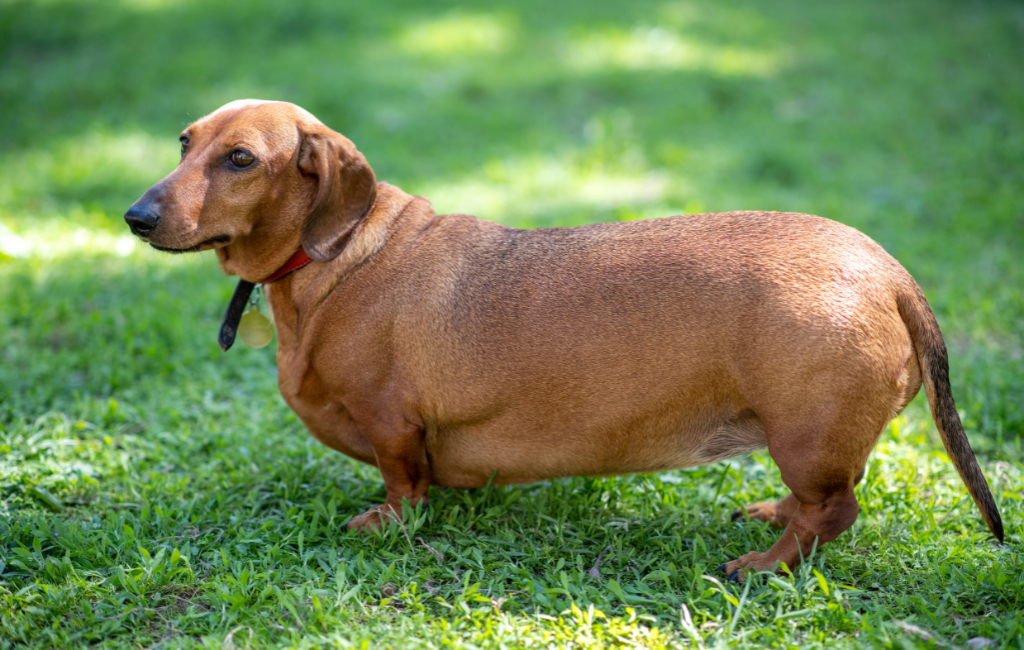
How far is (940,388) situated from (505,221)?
353cm

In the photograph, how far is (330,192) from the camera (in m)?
2.87

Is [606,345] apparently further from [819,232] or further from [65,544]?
[65,544]

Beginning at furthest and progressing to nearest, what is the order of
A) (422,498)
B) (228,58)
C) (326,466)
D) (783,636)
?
(228,58) → (326,466) → (422,498) → (783,636)

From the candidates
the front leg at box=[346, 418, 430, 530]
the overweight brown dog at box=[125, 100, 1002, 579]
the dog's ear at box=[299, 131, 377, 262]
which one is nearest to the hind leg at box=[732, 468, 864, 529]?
the overweight brown dog at box=[125, 100, 1002, 579]

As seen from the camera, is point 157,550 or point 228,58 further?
point 228,58

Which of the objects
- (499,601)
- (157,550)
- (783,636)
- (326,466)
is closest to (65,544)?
(157,550)

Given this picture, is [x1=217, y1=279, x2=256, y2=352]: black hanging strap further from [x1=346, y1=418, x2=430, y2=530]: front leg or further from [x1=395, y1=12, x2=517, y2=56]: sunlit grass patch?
[x1=395, y1=12, x2=517, y2=56]: sunlit grass patch

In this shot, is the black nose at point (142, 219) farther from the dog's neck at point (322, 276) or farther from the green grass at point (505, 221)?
the green grass at point (505, 221)

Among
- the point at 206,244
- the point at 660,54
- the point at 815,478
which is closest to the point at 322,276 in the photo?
the point at 206,244

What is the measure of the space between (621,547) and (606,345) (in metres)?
0.82

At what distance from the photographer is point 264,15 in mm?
9555

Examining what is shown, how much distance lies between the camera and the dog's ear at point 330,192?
2848 mm

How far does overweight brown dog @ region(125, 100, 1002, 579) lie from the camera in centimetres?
249

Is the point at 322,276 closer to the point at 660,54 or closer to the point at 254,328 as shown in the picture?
the point at 254,328
